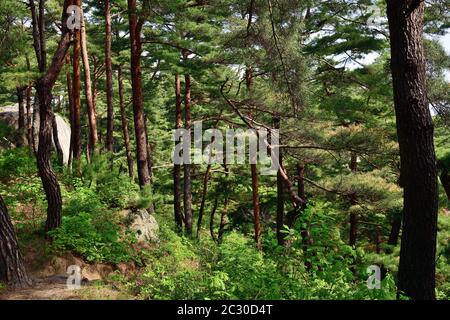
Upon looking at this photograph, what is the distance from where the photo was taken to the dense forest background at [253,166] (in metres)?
5.49

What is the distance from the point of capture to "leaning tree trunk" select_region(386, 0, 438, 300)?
5449 millimetres

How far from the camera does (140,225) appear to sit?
1070cm

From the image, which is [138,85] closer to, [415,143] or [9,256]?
[9,256]

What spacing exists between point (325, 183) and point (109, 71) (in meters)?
8.31

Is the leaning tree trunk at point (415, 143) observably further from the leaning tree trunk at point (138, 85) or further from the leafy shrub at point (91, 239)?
the leaning tree trunk at point (138, 85)

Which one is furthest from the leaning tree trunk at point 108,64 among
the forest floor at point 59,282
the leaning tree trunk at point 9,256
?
the leaning tree trunk at point 9,256

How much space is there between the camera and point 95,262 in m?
8.40

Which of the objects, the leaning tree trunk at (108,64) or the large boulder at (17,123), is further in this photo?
the large boulder at (17,123)

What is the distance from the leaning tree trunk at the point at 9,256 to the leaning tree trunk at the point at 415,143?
5651 millimetres

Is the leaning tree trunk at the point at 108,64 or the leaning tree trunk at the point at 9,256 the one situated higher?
the leaning tree trunk at the point at 108,64

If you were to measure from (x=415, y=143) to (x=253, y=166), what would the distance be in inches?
489

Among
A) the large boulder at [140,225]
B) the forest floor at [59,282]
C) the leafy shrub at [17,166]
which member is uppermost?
the leafy shrub at [17,166]

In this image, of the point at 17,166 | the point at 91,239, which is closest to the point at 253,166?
the point at 17,166

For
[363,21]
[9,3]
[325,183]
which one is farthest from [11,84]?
[363,21]
